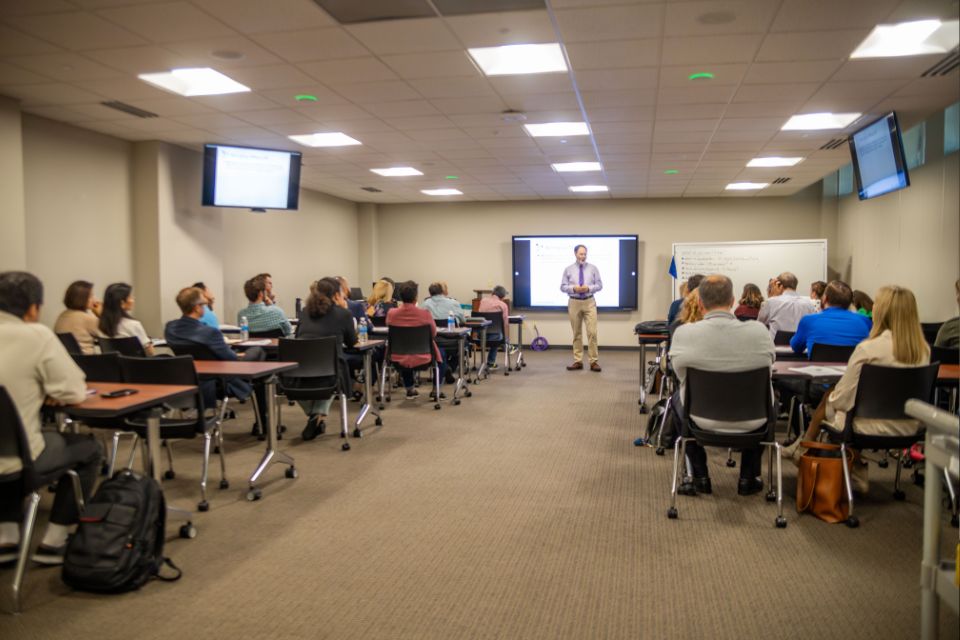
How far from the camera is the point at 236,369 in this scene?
162 inches

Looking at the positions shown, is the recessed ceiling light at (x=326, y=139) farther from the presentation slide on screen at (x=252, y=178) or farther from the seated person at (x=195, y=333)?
the seated person at (x=195, y=333)

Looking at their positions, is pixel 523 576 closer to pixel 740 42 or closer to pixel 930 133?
pixel 740 42

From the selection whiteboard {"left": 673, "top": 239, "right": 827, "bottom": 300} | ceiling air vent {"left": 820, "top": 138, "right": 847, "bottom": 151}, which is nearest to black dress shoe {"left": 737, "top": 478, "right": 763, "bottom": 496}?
ceiling air vent {"left": 820, "top": 138, "right": 847, "bottom": 151}

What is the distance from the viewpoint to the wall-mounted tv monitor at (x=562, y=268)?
42.7 feet

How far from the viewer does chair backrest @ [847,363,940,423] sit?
360cm

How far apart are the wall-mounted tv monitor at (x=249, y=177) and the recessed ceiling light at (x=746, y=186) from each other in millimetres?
6839

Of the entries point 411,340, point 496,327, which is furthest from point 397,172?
point 411,340

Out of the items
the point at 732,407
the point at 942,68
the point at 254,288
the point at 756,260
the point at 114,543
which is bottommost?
the point at 114,543

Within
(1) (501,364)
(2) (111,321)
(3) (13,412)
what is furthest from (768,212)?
(3) (13,412)

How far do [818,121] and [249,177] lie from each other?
575 centimetres

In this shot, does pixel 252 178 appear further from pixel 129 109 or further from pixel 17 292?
pixel 17 292

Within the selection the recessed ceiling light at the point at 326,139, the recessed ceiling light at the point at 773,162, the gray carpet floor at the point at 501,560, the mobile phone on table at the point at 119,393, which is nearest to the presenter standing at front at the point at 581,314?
the recessed ceiling light at the point at 773,162

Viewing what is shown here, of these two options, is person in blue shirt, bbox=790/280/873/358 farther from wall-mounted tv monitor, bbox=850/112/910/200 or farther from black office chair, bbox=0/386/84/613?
black office chair, bbox=0/386/84/613

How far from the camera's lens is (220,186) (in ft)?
23.6
